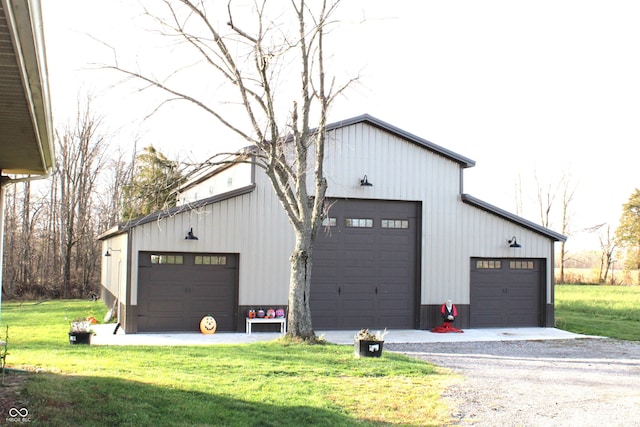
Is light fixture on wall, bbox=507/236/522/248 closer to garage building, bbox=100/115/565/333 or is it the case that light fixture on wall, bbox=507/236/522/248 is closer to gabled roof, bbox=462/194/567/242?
garage building, bbox=100/115/565/333

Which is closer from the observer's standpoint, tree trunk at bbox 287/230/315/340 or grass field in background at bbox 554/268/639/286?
tree trunk at bbox 287/230/315/340

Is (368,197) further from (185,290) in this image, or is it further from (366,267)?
(185,290)

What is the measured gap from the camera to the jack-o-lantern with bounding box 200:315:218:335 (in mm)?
15406

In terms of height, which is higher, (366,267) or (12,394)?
(366,267)

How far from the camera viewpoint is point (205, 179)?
21.6 metres

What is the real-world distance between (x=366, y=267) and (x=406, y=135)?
3.58 m

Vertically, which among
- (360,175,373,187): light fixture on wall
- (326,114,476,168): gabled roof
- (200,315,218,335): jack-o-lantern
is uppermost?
(326,114,476,168): gabled roof

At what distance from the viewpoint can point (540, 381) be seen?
9.88 m

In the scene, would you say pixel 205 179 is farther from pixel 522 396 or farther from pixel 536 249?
pixel 522 396

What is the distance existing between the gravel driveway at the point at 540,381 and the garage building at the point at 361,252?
2744 mm

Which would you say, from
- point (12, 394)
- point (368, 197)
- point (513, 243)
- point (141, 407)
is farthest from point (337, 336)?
point (12, 394)

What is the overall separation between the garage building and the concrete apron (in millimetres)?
472

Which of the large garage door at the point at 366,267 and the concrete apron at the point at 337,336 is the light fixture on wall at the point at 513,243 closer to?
the concrete apron at the point at 337,336

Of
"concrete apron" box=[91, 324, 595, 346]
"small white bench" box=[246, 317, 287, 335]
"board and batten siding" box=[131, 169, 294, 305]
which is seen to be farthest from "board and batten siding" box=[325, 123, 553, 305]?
"small white bench" box=[246, 317, 287, 335]
